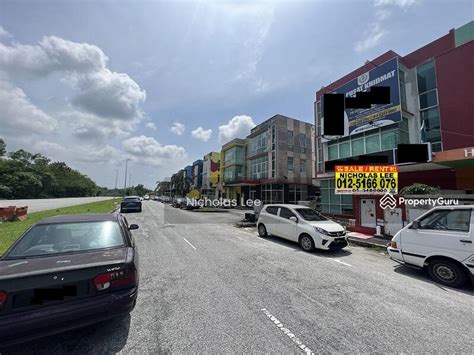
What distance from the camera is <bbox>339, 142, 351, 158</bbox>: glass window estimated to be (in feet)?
52.3

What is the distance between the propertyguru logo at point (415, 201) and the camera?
7716 millimetres

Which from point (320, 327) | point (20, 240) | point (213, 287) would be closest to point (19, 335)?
point (20, 240)

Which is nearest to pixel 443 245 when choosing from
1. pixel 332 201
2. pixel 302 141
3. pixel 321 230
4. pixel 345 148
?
pixel 321 230

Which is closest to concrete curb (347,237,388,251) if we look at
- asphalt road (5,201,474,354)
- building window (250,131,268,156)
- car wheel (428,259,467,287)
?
asphalt road (5,201,474,354)

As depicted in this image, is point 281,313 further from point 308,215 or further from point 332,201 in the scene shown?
point 332,201

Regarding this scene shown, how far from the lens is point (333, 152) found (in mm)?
17188

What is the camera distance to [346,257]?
6.85 m

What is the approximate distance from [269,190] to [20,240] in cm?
2597

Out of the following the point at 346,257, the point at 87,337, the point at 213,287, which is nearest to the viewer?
the point at 87,337

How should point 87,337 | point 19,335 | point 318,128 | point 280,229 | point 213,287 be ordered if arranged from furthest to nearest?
point 318,128 < point 280,229 < point 213,287 < point 87,337 < point 19,335

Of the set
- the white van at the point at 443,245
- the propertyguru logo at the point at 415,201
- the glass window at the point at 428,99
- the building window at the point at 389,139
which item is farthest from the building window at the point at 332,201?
the white van at the point at 443,245

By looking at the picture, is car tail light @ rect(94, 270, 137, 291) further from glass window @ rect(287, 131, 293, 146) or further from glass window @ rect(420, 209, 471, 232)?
glass window @ rect(287, 131, 293, 146)

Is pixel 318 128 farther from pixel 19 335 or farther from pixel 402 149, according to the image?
pixel 19 335

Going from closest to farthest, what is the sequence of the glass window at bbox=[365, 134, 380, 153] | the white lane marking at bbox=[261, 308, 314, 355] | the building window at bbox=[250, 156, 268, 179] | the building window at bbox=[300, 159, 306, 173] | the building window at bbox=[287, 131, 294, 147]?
1. the white lane marking at bbox=[261, 308, 314, 355]
2. the glass window at bbox=[365, 134, 380, 153]
3. the building window at bbox=[287, 131, 294, 147]
4. the building window at bbox=[300, 159, 306, 173]
5. the building window at bbox=[250, 156, 268, 179]
